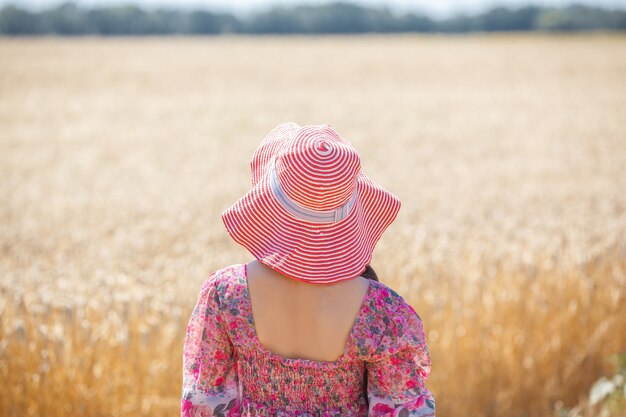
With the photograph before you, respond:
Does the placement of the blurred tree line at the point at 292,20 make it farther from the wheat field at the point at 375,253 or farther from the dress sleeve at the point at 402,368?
the dress sleeve at the point at 402,368

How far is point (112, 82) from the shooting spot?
68.6 ft

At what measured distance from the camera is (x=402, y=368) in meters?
1.58

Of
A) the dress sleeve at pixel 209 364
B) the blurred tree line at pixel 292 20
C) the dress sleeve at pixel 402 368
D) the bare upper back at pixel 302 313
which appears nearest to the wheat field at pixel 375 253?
the dress sleeve at pixel 209 364

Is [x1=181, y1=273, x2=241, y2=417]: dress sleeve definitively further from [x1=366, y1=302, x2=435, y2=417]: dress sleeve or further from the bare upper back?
[x1=366, y1=302, x2=435, y2=417]: dress sleeve

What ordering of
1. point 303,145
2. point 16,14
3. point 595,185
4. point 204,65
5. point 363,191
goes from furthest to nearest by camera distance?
1. point 16,14
2. point 204,65
3. point 595,185
4. point 363,191
5. point 303,145

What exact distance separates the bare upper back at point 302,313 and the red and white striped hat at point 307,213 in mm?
41

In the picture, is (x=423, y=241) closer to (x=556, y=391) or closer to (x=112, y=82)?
(x=556, y=391)

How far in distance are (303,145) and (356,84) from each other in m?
20.9

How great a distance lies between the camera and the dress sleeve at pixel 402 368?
5.08 feet

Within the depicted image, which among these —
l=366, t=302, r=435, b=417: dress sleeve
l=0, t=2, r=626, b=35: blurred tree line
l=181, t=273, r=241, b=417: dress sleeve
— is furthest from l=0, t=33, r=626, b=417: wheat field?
l=0, t=2, r=626, b=35: blurred tree line

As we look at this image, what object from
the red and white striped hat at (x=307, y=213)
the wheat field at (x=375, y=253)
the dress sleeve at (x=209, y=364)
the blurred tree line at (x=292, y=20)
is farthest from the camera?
the blurred tree line at (x=292, y=20)

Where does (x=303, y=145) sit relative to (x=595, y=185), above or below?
above

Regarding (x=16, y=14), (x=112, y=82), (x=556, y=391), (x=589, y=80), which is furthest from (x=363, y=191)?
(x=16, y=14)

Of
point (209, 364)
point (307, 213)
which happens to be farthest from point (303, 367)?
point (307, 213)
